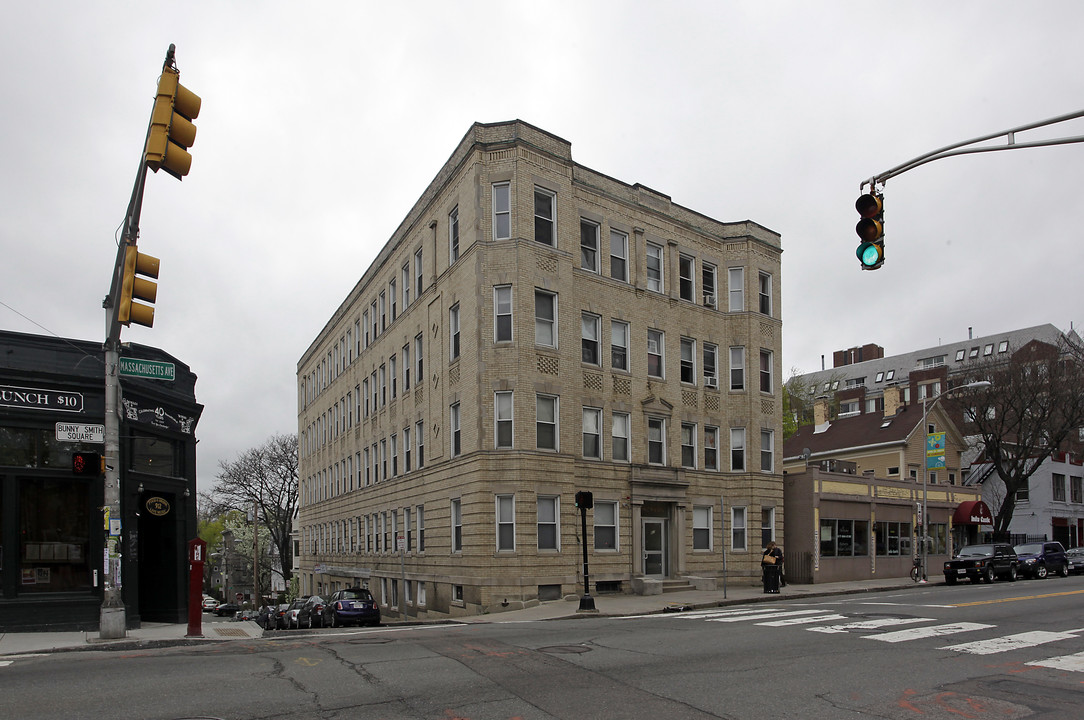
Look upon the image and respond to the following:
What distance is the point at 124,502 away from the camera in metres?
21.2

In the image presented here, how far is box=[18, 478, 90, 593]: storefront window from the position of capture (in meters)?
19.5

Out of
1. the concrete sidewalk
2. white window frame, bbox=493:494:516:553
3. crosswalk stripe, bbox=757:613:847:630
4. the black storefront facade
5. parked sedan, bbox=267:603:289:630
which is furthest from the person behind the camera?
parked sedan, bbox=267:603:289:630

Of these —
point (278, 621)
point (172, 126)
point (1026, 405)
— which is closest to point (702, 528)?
point (278, 621)

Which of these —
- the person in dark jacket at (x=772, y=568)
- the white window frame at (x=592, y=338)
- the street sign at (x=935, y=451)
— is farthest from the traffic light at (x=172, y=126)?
Answer: the street sign at (x=935, y=451)

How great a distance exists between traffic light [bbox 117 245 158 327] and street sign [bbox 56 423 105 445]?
3910 millimetres

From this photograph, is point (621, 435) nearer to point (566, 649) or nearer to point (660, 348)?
point (660, 348)

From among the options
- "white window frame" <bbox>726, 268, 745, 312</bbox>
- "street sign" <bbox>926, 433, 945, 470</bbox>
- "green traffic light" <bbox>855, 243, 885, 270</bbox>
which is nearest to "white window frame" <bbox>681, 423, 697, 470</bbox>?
"white window frame" <bbox>726, 268, 745, 312</bbox>

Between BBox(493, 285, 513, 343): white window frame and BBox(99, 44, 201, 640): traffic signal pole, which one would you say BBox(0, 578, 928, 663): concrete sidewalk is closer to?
BBox(99, 44, 201, 640): traffic signal pole

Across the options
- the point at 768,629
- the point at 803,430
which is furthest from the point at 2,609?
the point at 803,430

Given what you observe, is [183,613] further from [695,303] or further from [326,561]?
[326,561]

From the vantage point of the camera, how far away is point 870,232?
39.3 ft

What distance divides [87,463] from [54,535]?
416 cm

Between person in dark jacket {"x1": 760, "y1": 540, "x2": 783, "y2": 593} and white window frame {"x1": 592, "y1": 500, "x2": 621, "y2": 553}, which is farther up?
white window frame {"x1": 592, "y1": 500, "x2": 621, "y2": 553}

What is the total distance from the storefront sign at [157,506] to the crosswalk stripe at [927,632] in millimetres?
18198
